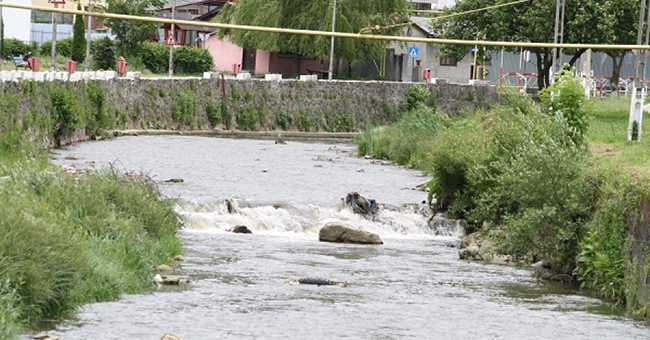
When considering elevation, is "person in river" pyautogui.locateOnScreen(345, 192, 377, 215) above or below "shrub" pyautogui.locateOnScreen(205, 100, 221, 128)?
below

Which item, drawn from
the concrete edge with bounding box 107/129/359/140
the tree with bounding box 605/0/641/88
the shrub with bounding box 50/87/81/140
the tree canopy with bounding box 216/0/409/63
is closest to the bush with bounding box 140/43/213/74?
the tree canopy with bounding box 216/0/409/63

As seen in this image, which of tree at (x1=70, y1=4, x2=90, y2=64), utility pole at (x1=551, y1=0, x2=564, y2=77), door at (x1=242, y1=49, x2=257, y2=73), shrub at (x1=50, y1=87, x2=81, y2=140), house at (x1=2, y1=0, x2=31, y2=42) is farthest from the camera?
door at (x1=242, y1=49, x2=257, y2=73)

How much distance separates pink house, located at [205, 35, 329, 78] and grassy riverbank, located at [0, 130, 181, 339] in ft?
218

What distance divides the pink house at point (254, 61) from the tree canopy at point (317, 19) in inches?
440

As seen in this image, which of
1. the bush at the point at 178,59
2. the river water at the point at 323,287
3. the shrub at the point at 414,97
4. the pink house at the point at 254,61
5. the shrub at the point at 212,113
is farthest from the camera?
the pink house at the point at 254,61

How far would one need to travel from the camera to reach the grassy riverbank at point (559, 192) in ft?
71.0

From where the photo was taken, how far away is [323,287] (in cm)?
2197

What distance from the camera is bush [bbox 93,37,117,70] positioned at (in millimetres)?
73938

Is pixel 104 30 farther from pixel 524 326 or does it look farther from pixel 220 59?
pixel 524 326

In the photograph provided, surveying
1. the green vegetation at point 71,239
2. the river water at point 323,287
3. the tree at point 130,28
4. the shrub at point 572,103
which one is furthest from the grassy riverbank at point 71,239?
the tree at point 130,28

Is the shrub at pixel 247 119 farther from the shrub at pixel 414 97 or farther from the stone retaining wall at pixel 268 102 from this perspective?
the shrub at pixel 414 97

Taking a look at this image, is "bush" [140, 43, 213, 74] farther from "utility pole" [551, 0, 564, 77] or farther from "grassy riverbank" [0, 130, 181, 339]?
"grassy riverbank" [0, 130, 181, 339]

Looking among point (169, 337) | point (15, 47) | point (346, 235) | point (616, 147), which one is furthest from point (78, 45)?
point (169, 337)

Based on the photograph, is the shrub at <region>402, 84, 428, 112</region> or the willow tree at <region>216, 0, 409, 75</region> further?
the willow tree at <region>216, 0, 409, 75</region>
